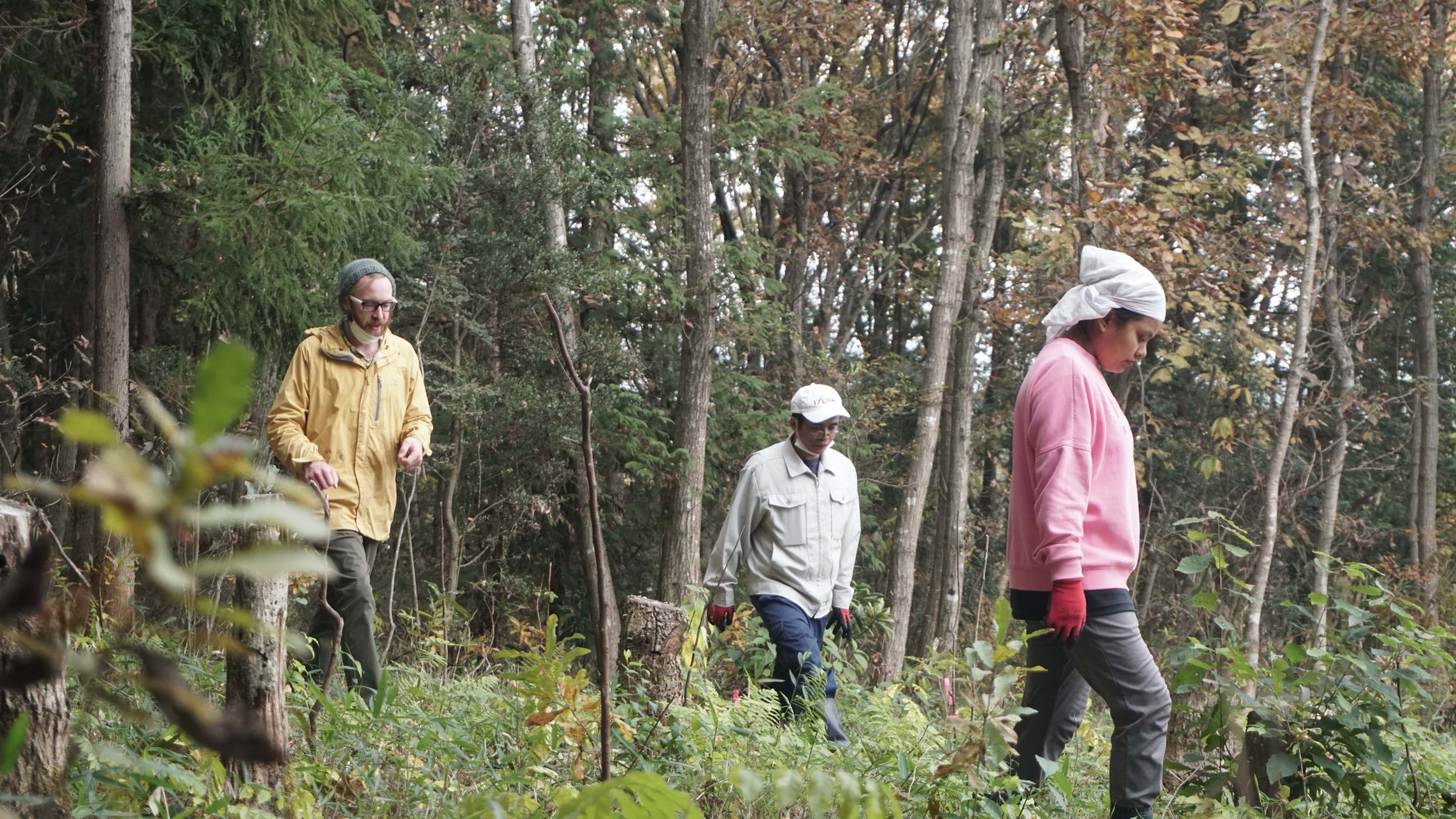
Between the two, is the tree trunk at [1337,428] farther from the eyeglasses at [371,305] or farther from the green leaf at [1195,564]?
the eyeglasses at [371,305]

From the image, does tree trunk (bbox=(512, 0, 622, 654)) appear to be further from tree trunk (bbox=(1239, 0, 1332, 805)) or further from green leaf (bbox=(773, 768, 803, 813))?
green leaf (bbox=(773, 768, 803, 813))

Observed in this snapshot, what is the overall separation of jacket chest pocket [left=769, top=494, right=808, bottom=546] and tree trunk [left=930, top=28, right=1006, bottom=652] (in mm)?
6480

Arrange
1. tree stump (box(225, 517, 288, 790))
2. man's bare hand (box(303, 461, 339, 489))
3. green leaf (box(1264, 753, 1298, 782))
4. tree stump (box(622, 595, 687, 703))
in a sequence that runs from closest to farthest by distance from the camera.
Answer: tree stump (box(225, 517, 288, 790)) → green leaf (box(1264, 753, 1298, 782)) → man's bare hand (box(303, 461, 339, 489)) → tree stump (box(622, 595, 687, 703))

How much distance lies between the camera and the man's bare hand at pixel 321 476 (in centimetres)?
438

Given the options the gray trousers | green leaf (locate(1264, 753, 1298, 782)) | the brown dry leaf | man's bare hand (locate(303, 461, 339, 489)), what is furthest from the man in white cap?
the brown dry leaf

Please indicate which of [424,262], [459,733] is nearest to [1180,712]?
[459,733]

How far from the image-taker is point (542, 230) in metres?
11.3

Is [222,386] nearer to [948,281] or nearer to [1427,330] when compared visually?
[948,281]

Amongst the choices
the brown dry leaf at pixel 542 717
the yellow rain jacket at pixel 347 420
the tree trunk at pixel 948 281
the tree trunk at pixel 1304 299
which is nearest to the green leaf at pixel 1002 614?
the brown dry leaf at pixel 542 717

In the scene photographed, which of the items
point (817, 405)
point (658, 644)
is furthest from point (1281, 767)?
point (817, 405)

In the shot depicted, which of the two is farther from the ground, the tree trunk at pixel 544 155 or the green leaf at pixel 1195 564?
the tree trunk at pixel 544 155

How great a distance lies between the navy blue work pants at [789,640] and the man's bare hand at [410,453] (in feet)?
5.50

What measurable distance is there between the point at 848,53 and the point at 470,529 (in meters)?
10.6

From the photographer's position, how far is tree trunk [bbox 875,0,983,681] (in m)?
12.5
